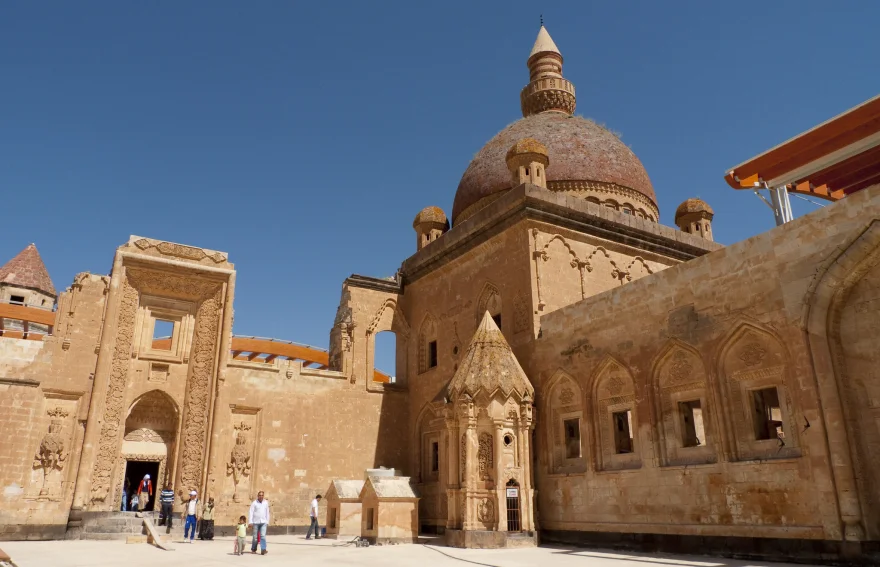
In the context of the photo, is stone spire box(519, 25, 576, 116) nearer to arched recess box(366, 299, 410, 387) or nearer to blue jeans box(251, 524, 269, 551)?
arched recess box(366, 299, 410, 387)

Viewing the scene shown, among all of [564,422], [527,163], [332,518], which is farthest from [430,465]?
[527,163]

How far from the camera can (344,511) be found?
15.0 m

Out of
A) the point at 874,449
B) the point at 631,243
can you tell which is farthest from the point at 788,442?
the point at 631,243

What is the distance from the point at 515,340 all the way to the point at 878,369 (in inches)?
308

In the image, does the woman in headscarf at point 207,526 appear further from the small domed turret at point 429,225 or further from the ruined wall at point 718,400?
the small domed turret at point 429,225

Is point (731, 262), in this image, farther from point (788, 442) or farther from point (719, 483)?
point (719, 483)

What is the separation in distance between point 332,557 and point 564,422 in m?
5.91

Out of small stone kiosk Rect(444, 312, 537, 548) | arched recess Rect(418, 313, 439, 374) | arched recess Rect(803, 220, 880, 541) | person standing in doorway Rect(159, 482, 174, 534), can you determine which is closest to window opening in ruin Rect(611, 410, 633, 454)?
small stone kiosk Rect(444, 312, 537, 548)

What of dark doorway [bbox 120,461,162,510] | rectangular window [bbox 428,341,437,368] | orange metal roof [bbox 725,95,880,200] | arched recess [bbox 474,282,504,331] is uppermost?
orange metal roof [bbox 725,95,880,200]

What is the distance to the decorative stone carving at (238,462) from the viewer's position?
54.0 ft

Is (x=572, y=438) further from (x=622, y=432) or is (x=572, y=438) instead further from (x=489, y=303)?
(x=489, y=303)

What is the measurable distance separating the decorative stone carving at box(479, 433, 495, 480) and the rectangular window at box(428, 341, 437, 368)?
5.62m

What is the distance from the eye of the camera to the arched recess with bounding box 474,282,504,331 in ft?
54.6

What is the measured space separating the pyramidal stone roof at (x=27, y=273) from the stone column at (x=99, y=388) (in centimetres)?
2302
